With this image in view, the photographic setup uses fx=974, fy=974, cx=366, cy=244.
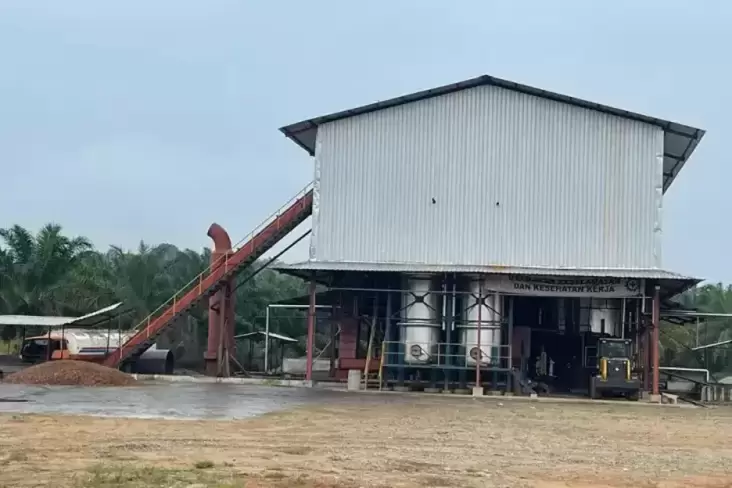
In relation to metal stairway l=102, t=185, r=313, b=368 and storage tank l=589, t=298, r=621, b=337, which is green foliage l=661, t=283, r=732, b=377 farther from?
metal stairway l=102, t=185, r=313, b=368

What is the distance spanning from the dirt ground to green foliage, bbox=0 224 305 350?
29.1 meters

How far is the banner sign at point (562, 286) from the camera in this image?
3553 centimetres

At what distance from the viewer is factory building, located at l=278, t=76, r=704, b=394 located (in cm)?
3572

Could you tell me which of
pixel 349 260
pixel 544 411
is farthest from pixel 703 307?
pixel 544 411

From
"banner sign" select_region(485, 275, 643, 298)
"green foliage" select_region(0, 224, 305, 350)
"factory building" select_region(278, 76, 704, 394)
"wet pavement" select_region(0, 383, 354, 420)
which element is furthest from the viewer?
"green foliage" select_region(0, 224, 305, 350)

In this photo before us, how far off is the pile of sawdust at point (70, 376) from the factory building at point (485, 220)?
23.9 ft

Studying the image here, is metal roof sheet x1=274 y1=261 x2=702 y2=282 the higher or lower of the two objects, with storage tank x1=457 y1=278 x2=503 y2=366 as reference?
higher

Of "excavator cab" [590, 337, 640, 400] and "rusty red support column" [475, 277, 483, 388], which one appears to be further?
"rusty red support column" [475, 277, 483, 388]

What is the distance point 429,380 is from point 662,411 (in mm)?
9881

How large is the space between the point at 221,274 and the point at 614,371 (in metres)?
16.2

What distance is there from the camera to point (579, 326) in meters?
38.9

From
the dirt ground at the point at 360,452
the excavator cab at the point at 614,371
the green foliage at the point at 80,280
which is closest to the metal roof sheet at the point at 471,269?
the excavator cab at the point at 614,371

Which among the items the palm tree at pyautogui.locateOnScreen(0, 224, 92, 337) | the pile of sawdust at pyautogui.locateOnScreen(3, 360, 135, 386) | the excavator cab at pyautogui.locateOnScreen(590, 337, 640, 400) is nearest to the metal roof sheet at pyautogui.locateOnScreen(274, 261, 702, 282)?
the excavator cab at pyautogui.locateOnScreen(590, 337, 640, 400)

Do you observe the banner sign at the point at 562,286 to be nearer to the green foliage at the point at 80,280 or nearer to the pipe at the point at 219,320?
the pipe at the point at 219,320
